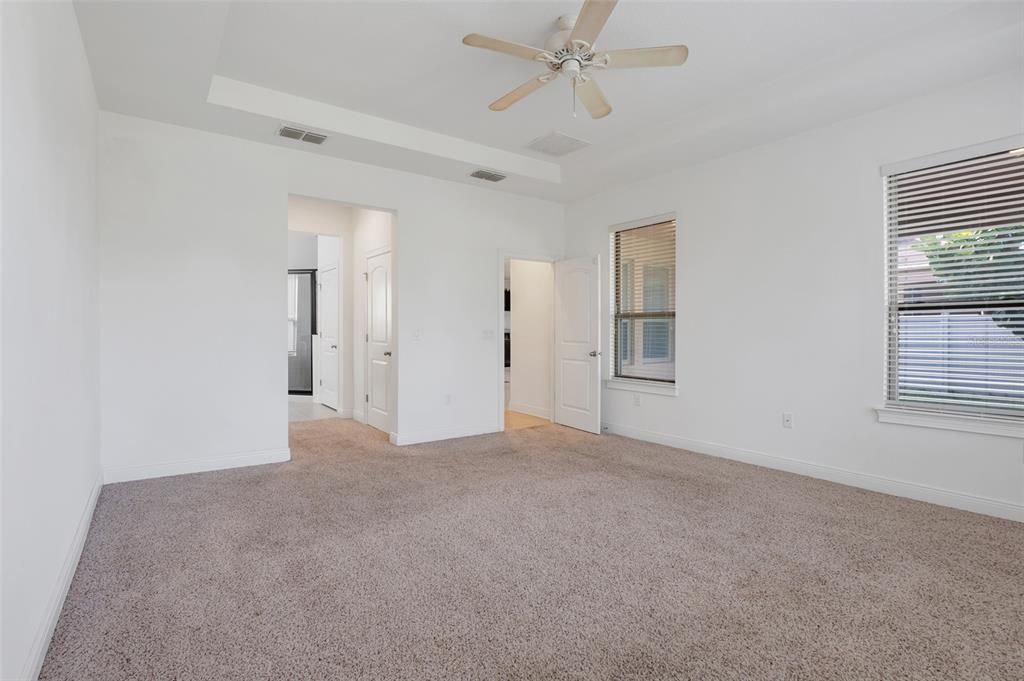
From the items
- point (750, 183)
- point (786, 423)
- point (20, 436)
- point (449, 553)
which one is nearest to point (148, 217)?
point (20, 436)

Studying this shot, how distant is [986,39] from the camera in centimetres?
285

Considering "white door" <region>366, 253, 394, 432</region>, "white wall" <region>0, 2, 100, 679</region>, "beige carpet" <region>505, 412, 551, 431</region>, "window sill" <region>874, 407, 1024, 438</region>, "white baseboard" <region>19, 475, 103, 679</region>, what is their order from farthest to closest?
"beige carpet" <region>505, 412, 551, 431</region>
"white door" <region>366, 253, 394, 432</region>
"window sill" <region>874, 407, 1024, 438</region>
"white baseboard" <region>19, 475, 103, 679</region>
"white wall" <region>0, 2, 100, 679</region>

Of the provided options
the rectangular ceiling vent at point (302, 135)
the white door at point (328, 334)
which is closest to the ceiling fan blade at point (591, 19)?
the rectangular ceiling vent at point (302, 135)

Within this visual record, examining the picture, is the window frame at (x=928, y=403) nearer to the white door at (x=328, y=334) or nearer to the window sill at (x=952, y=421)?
the window sill at (x=952, y=421)

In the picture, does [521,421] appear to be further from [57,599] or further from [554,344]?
[57,599]

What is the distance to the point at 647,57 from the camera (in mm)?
2678

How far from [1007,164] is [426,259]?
14.7 ft

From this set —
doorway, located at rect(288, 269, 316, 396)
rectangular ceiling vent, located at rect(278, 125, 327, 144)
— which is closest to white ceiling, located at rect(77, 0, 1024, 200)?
rectangular ceiling vent, located at rect(278, 125, 327, 144)

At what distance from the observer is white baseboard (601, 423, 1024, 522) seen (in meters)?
3.18

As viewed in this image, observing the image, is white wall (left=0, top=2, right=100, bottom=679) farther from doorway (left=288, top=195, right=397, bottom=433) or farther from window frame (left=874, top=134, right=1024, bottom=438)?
window frame (left=874, top=134, right=1024, bottom=438)

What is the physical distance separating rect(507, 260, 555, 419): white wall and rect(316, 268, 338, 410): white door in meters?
2.43

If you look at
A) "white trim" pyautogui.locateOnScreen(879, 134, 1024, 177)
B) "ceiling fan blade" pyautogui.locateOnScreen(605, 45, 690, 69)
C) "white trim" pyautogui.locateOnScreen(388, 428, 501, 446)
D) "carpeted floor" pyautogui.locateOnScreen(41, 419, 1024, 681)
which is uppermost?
"ceiling fan blade" pyautogui.locateOnScreen(605, 45, 690, 69)

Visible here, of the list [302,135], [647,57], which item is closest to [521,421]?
[302,135]

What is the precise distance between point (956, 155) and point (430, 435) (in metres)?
4.74
